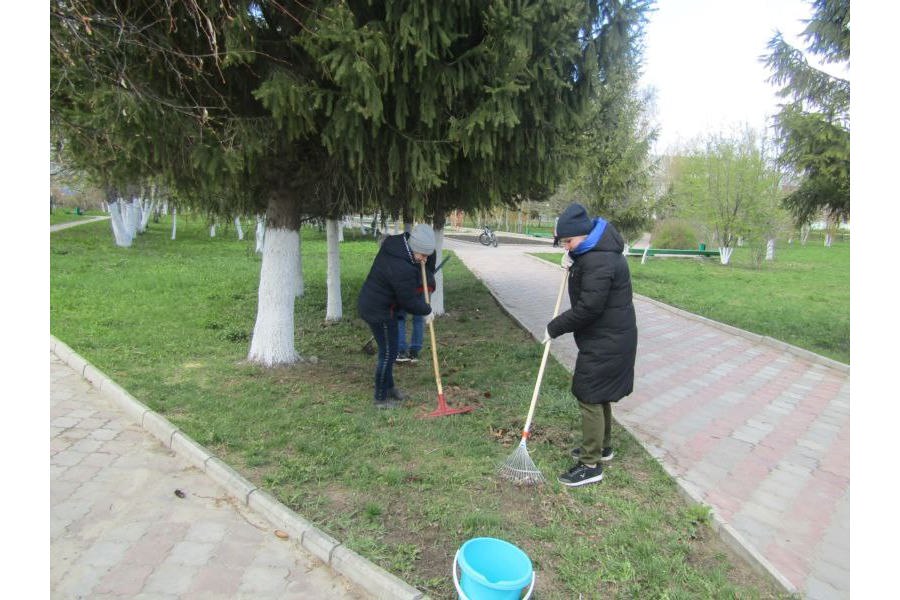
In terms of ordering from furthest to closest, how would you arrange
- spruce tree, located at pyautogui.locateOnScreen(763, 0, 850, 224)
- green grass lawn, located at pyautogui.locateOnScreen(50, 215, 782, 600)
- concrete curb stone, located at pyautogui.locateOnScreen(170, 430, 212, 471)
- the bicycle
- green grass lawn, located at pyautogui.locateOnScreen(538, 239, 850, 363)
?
the bicycle
green grass lawn, located at pyautogui.locateOnScreen(538, 239, 850, 363)
spruce tree, located at pyautogui.locateOnScreen(763, 0, 850, 224)
concrete curb stone, located at pyautogui.locateOnScreen(170, 430, 212, 471)
green grass lawn, located at pyautogui.locateOnScreen(50, 215, 782, 600)

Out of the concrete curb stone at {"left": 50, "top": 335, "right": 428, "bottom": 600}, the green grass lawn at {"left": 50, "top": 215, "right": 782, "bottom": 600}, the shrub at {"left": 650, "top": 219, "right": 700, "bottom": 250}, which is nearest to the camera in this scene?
the concrete curb stone at {"left": 50, "top": 335, "right": 428, "bottom": 600}

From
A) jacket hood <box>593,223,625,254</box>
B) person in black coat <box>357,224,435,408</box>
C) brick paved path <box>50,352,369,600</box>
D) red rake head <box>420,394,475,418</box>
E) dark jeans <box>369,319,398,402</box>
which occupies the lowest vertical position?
brick paved path <box>50,352,369,600</box>

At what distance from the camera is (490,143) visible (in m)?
4.43

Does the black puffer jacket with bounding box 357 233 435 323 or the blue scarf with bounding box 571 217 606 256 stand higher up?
the blue scarf with bounding box 571 217 606 256

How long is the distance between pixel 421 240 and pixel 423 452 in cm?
187

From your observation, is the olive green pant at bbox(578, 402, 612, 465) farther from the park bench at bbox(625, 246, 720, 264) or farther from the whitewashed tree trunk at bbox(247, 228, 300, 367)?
the park bench at bbox(625, 246, 720, 264)

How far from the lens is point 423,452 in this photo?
13.4 feet

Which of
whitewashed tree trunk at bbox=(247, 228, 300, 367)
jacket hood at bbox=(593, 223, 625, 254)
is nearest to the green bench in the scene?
whitewashed tree trunk at bbox=(247, 228, 300, 367)

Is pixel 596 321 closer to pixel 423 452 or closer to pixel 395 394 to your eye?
pixel 423 452

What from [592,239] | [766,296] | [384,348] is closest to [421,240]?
[384,348]

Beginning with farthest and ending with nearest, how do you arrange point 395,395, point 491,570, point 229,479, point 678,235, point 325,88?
point 678,235
point 395,395
point 325,88
point 229,479
point 491,570

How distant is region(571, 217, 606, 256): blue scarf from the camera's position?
360 centimetres

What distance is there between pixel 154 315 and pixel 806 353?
10251 mm

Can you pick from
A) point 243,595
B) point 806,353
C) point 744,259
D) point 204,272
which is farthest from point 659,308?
point 744,259
